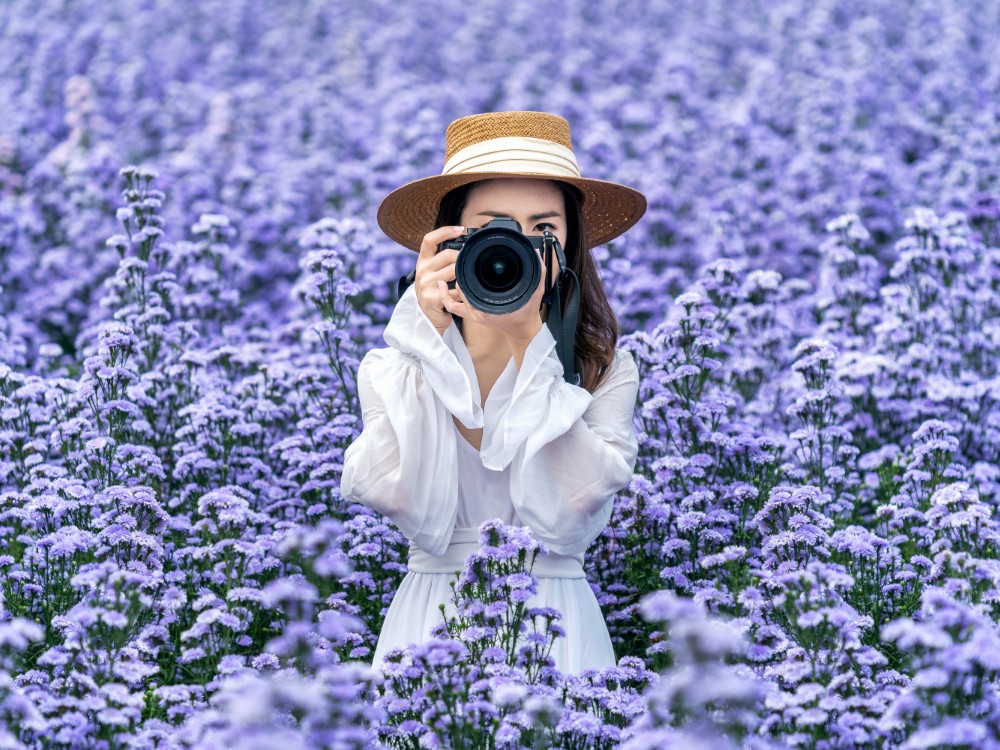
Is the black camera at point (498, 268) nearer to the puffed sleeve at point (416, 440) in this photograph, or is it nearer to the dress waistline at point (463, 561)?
the puffed sleeve at point (416, 440)

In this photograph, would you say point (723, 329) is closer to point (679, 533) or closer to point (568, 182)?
point (679, 533)

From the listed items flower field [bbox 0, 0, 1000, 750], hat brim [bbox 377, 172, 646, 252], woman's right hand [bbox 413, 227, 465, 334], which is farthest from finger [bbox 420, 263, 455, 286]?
flower field [bbox 0, 0, 1000, 750]

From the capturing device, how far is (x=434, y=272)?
3.38 meters

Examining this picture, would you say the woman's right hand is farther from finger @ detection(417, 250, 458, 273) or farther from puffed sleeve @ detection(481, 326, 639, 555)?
puffed sleeve @ detection(481, 326, 639, 555)

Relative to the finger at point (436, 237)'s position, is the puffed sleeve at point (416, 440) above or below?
below

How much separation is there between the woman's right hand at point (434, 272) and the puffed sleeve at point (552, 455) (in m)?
0.31

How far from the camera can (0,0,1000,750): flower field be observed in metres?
2.82

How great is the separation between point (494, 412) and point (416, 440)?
0.94ft

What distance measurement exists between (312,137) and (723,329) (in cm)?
684

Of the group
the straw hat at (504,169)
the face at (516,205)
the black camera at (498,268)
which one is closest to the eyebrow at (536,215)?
the face at (516,205)

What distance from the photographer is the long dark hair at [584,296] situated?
376 centimetres

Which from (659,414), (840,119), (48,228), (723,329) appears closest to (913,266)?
(723,329)

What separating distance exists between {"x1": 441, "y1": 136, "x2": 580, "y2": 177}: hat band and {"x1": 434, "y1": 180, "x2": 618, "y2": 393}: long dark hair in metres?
0.09

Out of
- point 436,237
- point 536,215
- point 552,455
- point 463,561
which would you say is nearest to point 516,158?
point 536,215
